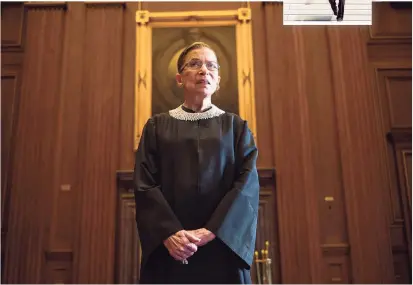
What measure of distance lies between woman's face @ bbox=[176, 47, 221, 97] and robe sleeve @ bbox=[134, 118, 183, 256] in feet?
0.83

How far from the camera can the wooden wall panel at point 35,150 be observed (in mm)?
5250

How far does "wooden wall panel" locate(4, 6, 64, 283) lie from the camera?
525 centimetres

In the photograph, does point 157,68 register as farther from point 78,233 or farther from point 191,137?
point 191,137

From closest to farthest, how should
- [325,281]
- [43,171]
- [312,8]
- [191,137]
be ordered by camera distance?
[191,137] < [312,8] < [325,281] < [43,171]

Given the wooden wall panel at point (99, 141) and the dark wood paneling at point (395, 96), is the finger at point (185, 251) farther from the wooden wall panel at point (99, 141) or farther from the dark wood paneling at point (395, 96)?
the dark wood paneling at point (395, 96)

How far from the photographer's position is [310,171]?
17.9ft

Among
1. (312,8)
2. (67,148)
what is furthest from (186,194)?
(67,148)

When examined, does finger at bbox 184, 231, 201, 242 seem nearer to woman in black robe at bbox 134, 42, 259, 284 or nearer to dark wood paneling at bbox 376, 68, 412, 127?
woman in black robe at bbox 134, 42, 259, 284

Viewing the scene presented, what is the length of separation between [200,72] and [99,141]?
3.94 metres

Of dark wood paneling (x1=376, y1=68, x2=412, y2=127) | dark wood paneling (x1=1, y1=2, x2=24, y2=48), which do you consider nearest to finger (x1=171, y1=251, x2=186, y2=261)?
dark wood paneling (x1=376, y1=68, x2=412, y2=127)

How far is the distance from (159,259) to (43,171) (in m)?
4.23

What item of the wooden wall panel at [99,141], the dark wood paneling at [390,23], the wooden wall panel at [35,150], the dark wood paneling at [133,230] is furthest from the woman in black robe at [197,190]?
the dark wood paneling at [390,23]

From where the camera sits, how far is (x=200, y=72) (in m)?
1.91

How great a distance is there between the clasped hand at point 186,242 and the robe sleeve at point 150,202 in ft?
0.11
